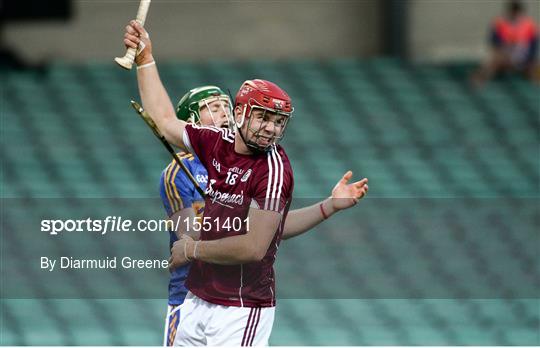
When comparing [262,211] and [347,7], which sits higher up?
[262,211]

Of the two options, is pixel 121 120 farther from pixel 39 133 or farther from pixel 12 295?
pixel 12 295

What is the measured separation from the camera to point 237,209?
3.19 meters

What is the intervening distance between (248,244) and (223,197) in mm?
258

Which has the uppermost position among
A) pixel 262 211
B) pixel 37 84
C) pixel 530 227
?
pixel 262 211

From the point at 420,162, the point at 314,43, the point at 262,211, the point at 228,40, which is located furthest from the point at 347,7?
the point at 262,211

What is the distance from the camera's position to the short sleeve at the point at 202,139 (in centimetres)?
328

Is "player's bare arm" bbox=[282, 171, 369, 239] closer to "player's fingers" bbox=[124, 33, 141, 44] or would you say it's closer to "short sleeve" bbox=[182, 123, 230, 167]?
"short sleeve" bbox=[182, 123, 230, 167]

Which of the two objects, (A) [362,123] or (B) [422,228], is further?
(A) [362,123]

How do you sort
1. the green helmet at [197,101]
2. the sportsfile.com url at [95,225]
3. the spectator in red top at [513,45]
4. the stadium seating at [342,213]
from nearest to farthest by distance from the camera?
1. the green helmet at [197,101]
2. the stadium seating at [342,213]
3. the sportsfile.com url at [95,225]
4. the spectator in red top at [513,45]

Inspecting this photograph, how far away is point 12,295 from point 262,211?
3.39m

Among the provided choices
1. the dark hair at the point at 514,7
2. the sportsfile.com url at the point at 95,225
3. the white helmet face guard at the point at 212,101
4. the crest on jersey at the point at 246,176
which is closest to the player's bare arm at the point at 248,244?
the crest on jersey at the point at 246,176

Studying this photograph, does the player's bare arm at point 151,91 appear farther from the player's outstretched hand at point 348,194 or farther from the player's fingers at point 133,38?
the player's outstretched hand at point 348,194

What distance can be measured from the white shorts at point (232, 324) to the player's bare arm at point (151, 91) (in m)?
0.58

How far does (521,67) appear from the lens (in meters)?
10.5
